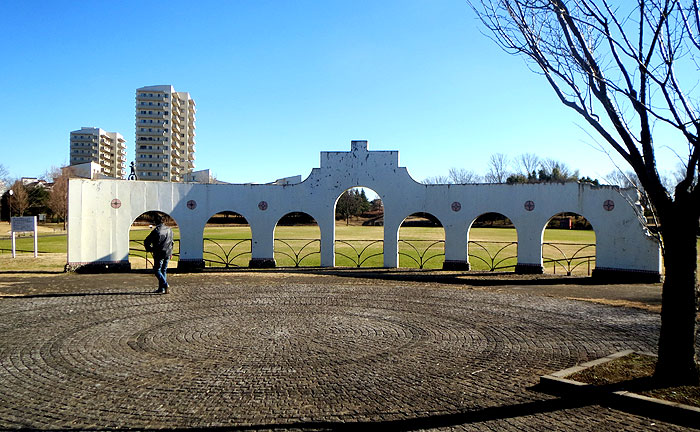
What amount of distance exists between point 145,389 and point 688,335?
6.21 meters

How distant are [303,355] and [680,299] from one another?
483 centimetres

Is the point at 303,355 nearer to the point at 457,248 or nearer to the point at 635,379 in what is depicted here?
the point at 635,379

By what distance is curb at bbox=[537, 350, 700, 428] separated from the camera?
512 cm

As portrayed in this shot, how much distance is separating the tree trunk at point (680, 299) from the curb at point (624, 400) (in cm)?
76

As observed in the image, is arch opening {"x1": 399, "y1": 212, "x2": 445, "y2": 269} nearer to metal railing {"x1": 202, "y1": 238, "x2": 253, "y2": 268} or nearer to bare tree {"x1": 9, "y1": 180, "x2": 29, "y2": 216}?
metal railing {"x1": 202, "y1": 238, "x2": 253, "y2": 268}

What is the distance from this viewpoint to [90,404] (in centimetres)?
559

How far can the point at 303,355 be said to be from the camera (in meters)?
7.61

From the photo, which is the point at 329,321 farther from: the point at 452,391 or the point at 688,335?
the point at 688,335

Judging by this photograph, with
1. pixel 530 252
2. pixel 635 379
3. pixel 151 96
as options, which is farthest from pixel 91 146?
pixel 635 379

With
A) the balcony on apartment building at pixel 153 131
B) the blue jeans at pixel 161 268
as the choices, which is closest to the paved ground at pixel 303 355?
the blue jeans at pixel 161 268

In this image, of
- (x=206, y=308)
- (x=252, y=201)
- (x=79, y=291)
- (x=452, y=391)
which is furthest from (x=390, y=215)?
(x=452, y=391)

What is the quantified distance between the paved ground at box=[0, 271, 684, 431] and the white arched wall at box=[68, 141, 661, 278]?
143 inches

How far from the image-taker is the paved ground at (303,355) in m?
5.31

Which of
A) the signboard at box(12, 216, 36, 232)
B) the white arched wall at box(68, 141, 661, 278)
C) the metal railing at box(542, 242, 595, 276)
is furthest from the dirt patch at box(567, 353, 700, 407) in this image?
the signboard at box(12, 216, 36, 232)
